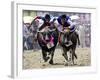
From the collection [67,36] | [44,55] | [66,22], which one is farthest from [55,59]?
[66,22]

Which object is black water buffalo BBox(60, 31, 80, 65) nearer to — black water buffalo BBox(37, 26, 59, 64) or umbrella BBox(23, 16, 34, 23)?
black water buffalo BBox(37, 26, 59, 64)

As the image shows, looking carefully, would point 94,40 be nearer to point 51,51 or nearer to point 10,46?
point 51,51

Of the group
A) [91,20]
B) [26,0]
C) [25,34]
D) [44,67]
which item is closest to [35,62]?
[44,67]

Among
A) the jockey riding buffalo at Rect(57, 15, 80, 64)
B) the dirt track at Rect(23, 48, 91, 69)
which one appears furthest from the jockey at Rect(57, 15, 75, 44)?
the dirt track at Rect(23, 48, 91, 69)

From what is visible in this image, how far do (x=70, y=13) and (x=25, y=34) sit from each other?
17.1 inches

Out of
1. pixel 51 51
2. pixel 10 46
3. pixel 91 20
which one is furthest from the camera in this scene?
pixel 91 20

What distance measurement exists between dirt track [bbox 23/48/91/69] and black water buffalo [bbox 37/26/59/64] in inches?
1.5

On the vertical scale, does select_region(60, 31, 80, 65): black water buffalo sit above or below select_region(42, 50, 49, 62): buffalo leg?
above

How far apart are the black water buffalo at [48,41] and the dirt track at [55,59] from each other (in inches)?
1.5

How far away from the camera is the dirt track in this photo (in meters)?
1.76

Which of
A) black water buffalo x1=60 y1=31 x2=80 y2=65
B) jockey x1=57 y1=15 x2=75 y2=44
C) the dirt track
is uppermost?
jockey x1=57 y1=15 x2=75 y2=44

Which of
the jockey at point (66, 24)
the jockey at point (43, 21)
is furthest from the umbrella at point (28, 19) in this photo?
the jockey at point (66, 24)

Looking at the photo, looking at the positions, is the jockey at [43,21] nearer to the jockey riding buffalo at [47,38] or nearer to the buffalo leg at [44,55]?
the jockey riding buffalo at [47,38]

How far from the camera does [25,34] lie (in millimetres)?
1755
